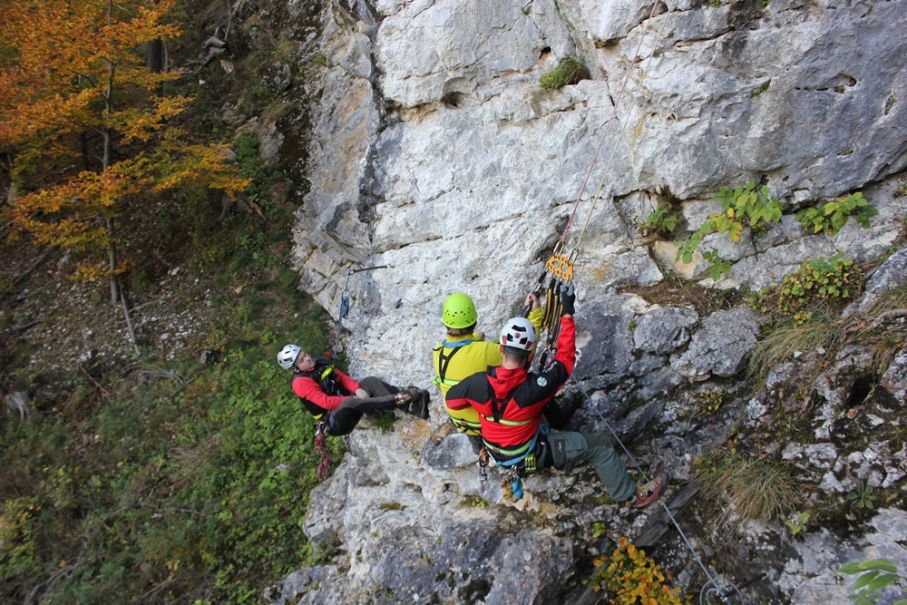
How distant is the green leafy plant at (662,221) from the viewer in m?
6.07

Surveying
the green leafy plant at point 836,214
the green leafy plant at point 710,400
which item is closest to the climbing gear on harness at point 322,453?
the green leafy plant at point 710,400

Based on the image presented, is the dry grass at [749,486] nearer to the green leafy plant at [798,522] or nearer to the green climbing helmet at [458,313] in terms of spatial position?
the green leafy plant at [798,522]

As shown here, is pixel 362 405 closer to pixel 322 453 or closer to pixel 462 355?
pixel 322 453

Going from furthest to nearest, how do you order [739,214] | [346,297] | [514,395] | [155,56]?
[155,56] → [346,297] → [739,214] → [514,395]

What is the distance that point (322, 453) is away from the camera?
8375 millimetres

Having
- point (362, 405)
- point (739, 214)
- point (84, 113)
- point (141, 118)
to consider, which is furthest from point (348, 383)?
point (84, 113)

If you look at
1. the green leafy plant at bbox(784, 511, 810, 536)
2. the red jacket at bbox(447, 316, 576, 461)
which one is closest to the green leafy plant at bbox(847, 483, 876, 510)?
the green leafy plant at bbox(784, 511, 810, 536)

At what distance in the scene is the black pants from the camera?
22.0 feet

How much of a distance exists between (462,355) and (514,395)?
0.70 m

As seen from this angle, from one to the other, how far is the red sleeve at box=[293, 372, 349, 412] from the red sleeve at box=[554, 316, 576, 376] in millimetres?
3363

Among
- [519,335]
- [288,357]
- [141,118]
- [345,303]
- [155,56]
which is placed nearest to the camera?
[519,335]

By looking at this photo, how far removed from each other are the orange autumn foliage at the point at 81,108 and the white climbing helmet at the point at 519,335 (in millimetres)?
8671

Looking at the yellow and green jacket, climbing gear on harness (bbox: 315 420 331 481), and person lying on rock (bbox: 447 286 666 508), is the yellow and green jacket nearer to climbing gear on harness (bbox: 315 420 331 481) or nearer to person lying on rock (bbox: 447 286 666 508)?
person lying on rock (bbox: 447 286 666 508)

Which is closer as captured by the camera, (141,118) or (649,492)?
(649,492)
